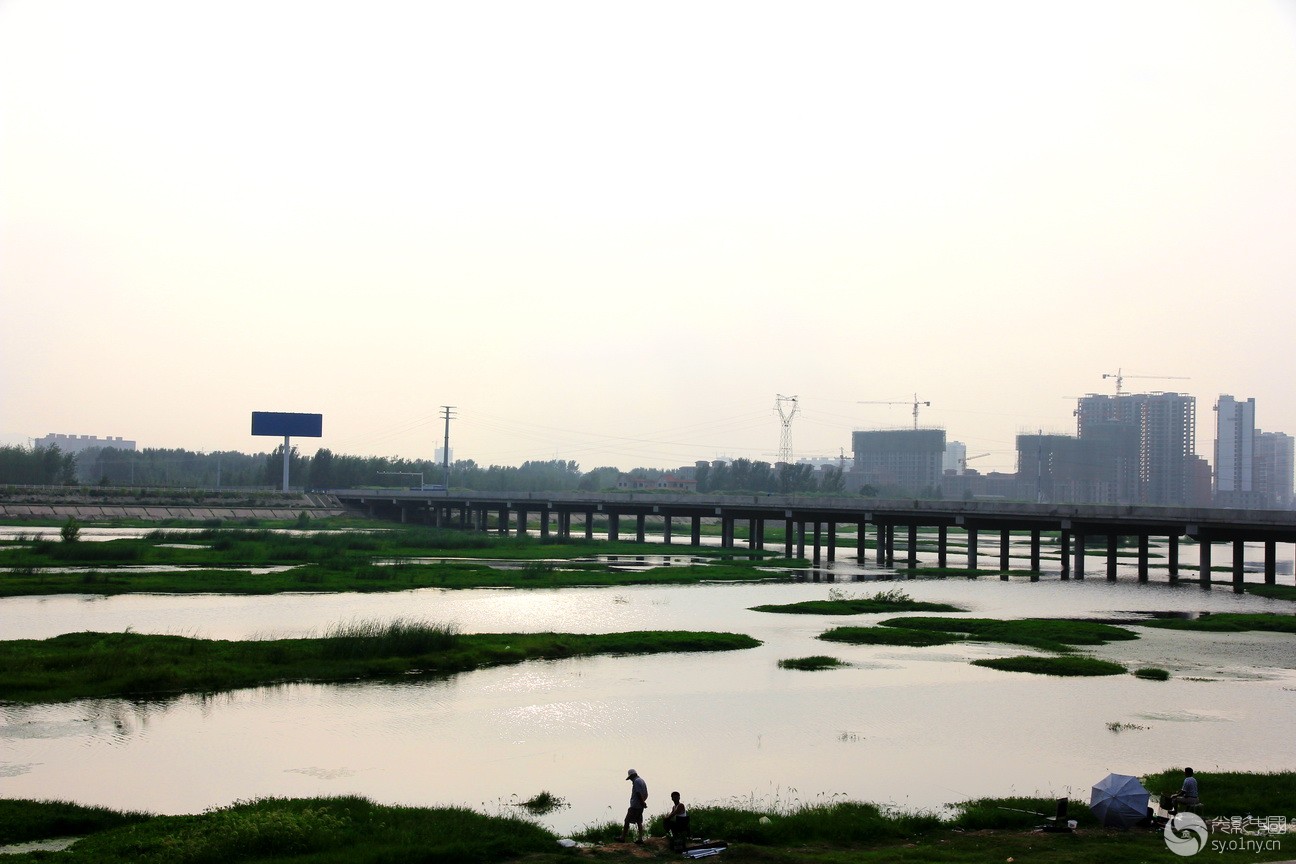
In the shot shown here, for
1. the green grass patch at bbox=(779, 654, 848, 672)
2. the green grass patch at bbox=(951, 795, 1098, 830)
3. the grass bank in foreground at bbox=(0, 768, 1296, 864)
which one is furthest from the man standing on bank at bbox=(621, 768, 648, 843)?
the green grass patch at bbox=(779, 654, 848, 672)

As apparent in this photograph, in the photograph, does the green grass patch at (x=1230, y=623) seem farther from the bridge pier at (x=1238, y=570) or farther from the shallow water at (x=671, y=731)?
the bridge pier at (x=1238, y=570)

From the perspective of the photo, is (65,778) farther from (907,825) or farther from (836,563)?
(836,563)

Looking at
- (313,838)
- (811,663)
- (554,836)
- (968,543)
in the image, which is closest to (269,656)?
(811,663)

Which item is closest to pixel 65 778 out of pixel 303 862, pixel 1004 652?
pixel 303 862

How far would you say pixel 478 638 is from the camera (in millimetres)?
45938

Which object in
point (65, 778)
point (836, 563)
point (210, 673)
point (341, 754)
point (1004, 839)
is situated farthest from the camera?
point (836, 563)

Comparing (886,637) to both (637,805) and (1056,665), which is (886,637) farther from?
(637,805)

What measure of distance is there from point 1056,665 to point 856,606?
20.3 m

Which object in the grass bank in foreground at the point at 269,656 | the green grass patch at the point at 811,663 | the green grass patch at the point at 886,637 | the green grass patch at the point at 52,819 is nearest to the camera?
the green grass patch at the point at 52,819

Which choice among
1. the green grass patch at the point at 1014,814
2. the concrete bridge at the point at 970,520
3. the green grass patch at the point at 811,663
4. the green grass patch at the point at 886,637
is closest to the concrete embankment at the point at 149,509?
the concrete bridge at the point at 970,520

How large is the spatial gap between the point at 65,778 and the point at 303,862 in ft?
29.7

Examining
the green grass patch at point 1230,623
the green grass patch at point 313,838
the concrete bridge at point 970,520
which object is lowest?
the green grass patch at point 1230,623

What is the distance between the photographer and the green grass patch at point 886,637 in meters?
50.7
